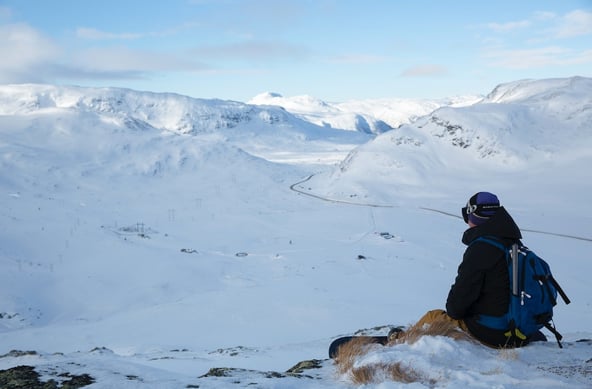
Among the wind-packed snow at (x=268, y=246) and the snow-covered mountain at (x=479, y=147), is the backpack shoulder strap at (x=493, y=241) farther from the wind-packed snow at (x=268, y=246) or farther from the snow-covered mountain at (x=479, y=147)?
the snow-covered mountain at (x=479, y=147)

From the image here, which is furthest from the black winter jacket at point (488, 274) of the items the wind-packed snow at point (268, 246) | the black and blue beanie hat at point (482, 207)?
the wind-packed snow at point (268, 246)

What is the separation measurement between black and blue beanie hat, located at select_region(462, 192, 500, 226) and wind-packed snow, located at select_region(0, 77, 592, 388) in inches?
52.6

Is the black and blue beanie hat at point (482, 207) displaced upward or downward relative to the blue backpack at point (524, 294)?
upward

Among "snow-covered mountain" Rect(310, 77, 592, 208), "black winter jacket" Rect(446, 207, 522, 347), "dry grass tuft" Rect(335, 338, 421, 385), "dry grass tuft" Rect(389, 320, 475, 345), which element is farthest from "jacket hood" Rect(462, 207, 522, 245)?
"snow-covered mountain" Rect(310, 77, 592, 208)

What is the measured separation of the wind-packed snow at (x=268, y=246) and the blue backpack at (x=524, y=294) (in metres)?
0.28

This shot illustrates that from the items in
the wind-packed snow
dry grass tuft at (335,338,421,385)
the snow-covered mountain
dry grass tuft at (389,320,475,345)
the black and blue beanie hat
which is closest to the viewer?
dry grass tuft at (335,338,421,385)

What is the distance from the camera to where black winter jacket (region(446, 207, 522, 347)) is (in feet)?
14.9

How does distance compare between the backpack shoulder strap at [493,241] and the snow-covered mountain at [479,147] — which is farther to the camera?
the snow-covered mountain at [479,147]

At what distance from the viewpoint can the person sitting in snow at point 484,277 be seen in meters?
4.54

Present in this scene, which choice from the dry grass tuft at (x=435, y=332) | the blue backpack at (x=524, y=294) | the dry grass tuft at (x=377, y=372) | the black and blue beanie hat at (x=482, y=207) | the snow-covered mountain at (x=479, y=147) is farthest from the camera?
the snow-covered mountain at (x=479, y=147)

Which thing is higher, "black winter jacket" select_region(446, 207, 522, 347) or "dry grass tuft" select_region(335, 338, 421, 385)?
"black winter jacket" select_region(446, 207, 522, 347)

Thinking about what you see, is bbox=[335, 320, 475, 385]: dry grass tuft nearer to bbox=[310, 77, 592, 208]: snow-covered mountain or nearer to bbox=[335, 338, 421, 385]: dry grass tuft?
bbox=[335, 338, 421, 385]: dry grass tuft

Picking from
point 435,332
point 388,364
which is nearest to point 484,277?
point 435,332

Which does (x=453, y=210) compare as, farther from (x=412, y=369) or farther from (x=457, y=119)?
(x=412, y=369)
